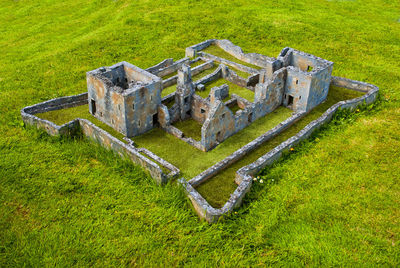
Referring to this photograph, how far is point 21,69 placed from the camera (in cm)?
3100

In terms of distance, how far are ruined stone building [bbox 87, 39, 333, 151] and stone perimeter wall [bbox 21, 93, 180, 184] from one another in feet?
4.42

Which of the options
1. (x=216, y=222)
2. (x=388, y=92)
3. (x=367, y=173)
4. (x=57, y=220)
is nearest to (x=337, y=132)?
(x=367, y=173)

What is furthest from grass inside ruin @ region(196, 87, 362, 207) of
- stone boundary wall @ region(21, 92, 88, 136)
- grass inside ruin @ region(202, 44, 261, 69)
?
stone boundary wall @ region(21, 92, 88, 136)

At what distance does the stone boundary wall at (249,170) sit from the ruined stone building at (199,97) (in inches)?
66.4

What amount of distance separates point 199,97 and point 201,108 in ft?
2.14

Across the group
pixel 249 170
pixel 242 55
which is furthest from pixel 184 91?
pixel 242 55

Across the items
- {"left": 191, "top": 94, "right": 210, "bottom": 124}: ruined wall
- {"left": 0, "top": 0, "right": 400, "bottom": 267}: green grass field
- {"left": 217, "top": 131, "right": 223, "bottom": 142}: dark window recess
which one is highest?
{"left": 191, "top": 94, "right": 210, "bottom": 124}: ruined wall

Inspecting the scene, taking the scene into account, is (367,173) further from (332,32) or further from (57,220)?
(332,32)

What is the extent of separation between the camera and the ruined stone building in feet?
67.3

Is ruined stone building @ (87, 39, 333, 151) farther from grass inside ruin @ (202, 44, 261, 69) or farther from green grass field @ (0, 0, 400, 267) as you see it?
grass inside ruin @ (202, 44, 261, 69)

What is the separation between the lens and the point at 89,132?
2128cm

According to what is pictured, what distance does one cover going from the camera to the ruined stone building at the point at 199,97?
808 inches

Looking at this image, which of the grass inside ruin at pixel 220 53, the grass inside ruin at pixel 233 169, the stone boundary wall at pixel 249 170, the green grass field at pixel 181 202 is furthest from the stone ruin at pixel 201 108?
the grass inside ruin at pixel 220 53

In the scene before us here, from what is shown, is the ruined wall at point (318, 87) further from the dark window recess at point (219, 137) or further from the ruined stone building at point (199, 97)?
the dark window recess at point (219, 137)
